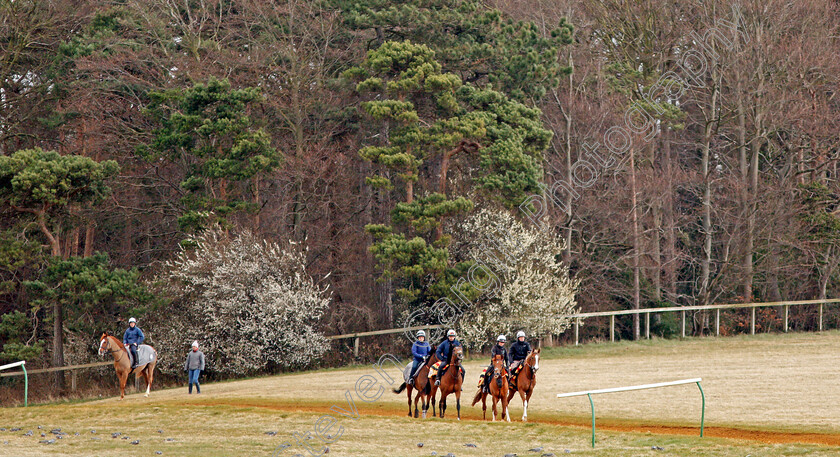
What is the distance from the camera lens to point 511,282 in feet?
123

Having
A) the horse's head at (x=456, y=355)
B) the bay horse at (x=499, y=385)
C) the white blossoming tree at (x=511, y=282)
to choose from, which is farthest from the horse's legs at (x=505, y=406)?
the white blossoming tree at (x=511, y=282)

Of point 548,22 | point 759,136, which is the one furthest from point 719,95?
point 548,22

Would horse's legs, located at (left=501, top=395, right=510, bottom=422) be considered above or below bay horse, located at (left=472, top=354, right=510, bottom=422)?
below

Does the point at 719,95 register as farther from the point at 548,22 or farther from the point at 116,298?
the point at 116,298

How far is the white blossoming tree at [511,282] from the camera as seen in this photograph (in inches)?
1468

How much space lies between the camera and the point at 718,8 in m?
41.6

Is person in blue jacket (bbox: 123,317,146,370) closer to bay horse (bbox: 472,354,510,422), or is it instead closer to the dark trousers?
the dark trousers

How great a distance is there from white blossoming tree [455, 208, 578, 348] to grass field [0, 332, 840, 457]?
3941mm

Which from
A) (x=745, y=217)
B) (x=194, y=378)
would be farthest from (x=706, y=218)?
(x=194, y=378)

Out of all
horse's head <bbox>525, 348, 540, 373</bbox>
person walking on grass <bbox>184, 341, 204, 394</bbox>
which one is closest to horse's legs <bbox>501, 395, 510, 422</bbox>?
horse's head <bbox>525, 348, 540, 373</bbox>

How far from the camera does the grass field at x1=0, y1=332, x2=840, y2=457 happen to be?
18.0 metres

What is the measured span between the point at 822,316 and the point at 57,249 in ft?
106

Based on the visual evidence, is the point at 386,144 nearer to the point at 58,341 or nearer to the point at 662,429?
the point at 58,341

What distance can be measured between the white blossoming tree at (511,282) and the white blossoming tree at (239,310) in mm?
6057
